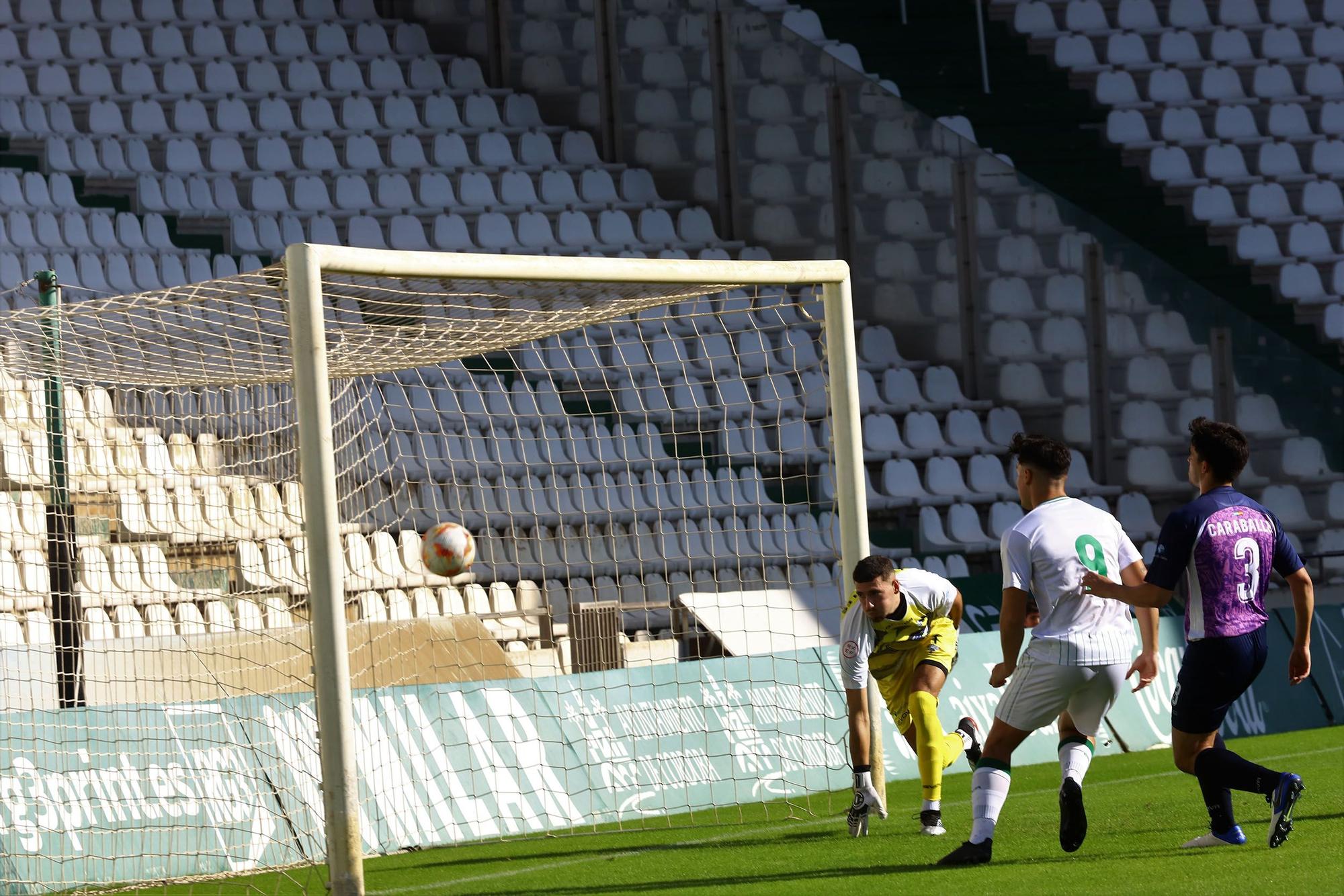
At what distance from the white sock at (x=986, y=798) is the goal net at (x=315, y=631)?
225 centimetres

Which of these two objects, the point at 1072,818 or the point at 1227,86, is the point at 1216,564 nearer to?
the point at 1072,818

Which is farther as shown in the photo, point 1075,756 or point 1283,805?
point 1075,756

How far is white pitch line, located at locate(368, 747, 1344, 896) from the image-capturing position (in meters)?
7.03

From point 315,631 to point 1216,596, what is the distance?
3.32 m

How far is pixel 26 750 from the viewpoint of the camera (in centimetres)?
793

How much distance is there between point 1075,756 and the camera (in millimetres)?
6332

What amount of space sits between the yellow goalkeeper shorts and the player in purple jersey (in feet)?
4.31

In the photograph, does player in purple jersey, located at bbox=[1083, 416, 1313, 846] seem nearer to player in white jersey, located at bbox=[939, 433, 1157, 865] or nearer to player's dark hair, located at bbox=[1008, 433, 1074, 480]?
player in white jersey, located at bbox=[939, 433, 1157, 865]

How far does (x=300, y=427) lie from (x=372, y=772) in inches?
112

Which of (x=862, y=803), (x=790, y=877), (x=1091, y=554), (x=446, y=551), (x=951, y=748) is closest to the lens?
(x=1091, y=554)

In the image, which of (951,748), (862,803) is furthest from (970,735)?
(862,803)

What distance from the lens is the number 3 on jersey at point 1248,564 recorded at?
245 inches

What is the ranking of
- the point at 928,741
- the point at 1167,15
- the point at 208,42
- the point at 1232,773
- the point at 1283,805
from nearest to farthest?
the point at 1283,805 → the point at 1232,773 → the point at 928,741 → the point at 208,42 → the point at 1167,15

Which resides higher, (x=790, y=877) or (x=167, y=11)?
(x=167, y=11)
